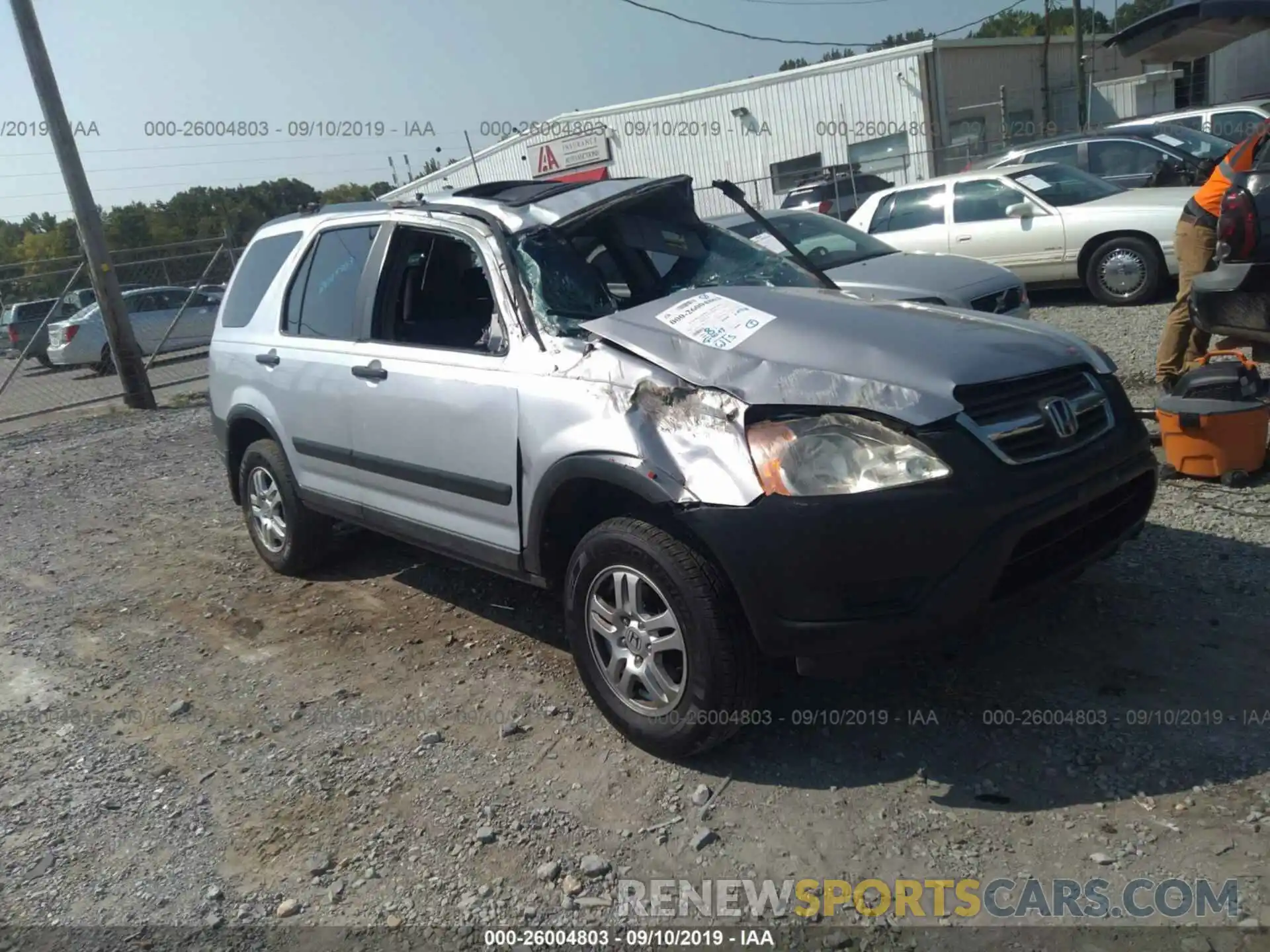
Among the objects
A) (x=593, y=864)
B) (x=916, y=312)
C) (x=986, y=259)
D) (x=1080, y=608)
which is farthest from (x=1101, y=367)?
(x=986, y=259)

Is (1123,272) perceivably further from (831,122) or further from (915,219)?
(831,122)

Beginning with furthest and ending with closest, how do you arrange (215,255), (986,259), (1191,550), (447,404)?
1. (215,255)
2. (986,259)
3. (1191,550)
4. (447,404)

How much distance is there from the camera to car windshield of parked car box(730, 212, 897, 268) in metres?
8.53

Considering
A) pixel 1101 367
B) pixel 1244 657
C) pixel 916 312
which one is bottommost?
pixel 1244 657

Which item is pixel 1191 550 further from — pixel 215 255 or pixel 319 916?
pixel 215 255

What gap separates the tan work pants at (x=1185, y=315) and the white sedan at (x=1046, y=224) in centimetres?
397

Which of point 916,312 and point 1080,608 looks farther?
point 1080,608

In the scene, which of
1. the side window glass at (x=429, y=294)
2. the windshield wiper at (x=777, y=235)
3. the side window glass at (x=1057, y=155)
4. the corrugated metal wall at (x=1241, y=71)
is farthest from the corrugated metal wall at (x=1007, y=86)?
the side window glass at (x=429, y=294)

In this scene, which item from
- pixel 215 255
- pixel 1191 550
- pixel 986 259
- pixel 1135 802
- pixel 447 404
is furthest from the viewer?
pixel 215 255

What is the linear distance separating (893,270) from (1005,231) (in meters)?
3.97

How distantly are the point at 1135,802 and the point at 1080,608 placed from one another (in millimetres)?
1251

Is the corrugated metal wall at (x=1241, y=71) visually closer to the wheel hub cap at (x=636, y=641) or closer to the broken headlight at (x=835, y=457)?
the broken headlight at (x=835, y=457)

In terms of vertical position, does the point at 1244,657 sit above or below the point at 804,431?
below

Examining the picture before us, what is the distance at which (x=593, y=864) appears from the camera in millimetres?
2998
